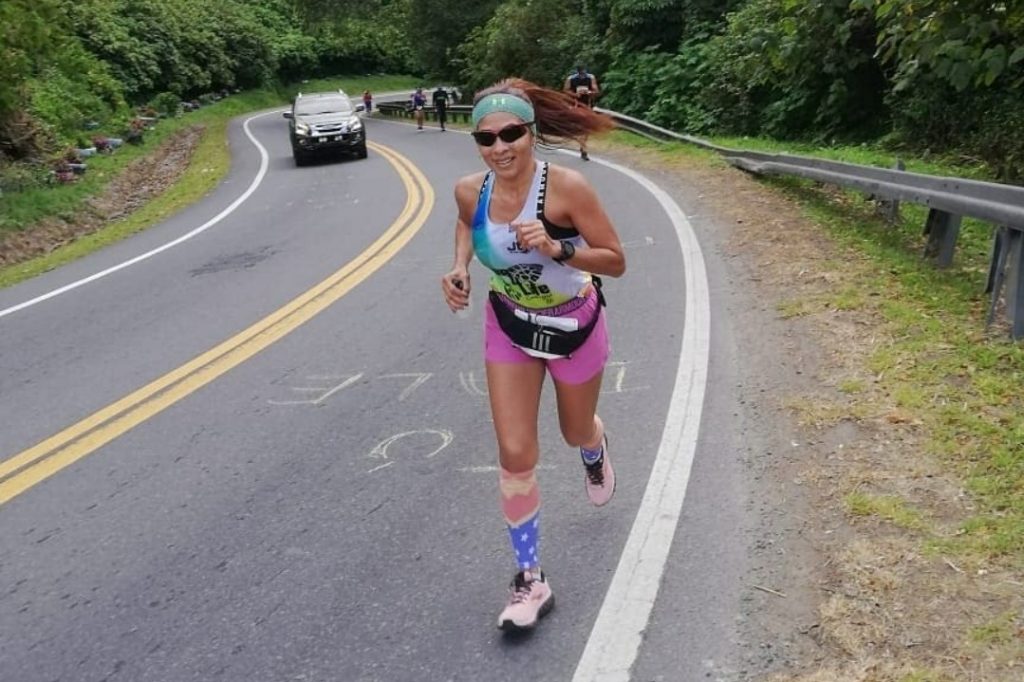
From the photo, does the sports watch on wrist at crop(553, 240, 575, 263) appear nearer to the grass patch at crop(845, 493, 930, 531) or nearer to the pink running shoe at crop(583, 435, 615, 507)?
the pink running shoe at crop(583, 435, 615, 507)

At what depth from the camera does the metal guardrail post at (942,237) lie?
8180mm

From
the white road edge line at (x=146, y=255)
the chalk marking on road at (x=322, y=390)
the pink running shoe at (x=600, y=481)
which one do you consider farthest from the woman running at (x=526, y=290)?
the white road edge line at (x=146, y=255)

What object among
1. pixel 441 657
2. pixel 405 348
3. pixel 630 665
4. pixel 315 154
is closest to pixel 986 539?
pixel 630 665

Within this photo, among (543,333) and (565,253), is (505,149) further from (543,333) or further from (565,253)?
(543,333)

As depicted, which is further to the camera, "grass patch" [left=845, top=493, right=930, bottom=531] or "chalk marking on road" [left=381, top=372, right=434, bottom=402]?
"chalk marking on road" [left=381, top=372, right=434, bottom=402]

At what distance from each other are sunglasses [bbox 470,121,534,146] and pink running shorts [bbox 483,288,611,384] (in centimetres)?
63

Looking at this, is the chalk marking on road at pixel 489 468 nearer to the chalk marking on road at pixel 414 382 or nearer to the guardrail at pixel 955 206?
the chalk marking on road at pixel 414 382

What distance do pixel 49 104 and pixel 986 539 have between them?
26580 millimetres

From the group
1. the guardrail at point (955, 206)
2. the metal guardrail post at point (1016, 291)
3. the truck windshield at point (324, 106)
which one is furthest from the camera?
the truck windshield at point (324, 106)

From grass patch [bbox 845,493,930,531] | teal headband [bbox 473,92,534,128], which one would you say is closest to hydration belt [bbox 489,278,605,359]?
teal headband [bbox 473,92,534,128]

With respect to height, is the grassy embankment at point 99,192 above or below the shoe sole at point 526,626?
below

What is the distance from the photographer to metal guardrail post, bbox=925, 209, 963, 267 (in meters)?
8.18

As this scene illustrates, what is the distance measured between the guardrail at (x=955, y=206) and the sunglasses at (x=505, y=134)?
1.09 metres

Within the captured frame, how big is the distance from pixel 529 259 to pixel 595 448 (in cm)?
101
